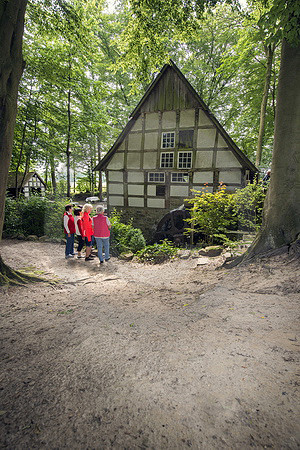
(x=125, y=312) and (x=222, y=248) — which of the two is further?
(x=222, y=248)

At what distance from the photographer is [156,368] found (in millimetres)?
2061

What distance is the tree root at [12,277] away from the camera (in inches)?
160

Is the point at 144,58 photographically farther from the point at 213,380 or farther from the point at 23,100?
the point at 23,100

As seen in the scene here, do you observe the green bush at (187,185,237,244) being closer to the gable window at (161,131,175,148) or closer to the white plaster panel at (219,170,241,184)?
the white plaster panel at (219,170,241,184)

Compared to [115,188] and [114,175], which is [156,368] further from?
[114,175]

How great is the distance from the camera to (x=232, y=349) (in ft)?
7.29

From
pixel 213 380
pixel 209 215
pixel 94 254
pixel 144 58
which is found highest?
pixel 144 58

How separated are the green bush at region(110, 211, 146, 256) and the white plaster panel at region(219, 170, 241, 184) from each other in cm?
639

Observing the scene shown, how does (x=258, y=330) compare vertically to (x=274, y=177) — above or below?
below

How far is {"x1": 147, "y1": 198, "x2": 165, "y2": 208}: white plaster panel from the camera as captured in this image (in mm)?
14609

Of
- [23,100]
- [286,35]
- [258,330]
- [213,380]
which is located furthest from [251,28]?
[213,380]

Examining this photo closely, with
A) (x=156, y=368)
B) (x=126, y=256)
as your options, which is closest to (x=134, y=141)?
(x=126, y=256)

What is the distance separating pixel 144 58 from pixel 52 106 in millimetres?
9558

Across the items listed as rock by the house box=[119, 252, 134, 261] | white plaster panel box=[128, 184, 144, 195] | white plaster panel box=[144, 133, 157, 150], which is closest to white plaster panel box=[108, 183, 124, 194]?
white plaster panel box=[128, 184, 144, 195]
